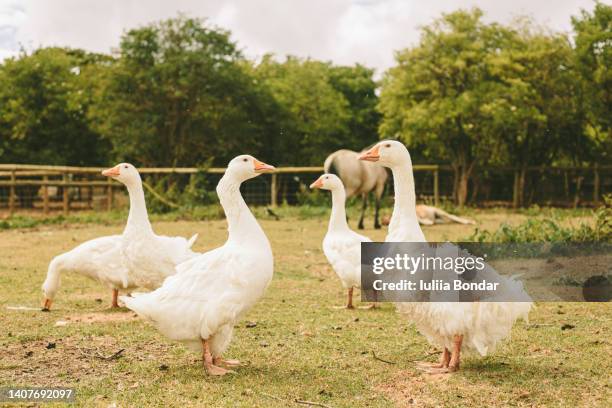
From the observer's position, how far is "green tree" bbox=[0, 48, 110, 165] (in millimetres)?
26562

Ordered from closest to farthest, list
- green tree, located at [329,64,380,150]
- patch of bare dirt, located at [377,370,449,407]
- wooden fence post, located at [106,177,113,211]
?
patch of bare dirt, located at [377,370,449,407] → wooden fence post, located at [106,177,113,211] → green tree, located at [329,64,380,150]

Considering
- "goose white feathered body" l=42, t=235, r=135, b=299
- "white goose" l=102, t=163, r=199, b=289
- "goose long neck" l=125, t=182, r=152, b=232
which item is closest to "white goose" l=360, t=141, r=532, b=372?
"white goose" l=102, t=163, r=199, b=289

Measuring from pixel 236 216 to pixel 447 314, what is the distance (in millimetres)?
1644

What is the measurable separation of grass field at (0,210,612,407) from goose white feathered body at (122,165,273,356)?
0.33 meters

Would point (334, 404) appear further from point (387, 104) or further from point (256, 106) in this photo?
point (256, 106)

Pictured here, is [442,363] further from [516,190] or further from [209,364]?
[516,190]

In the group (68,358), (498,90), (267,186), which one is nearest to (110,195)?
(267,186)

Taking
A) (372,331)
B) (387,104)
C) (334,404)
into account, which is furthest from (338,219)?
(387,104)

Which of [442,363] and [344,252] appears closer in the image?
[442,363]

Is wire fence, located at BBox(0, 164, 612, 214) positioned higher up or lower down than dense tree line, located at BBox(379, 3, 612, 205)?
lower down

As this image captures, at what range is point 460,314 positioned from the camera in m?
4.55

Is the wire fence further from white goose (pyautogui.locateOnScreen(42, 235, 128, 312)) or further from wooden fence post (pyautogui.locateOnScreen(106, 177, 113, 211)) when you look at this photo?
white goose (pyautogui.locateOnScreen(42, 235, 128, 312))

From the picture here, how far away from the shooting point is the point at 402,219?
4789 mm

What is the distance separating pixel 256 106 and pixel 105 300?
18742 millimetres
